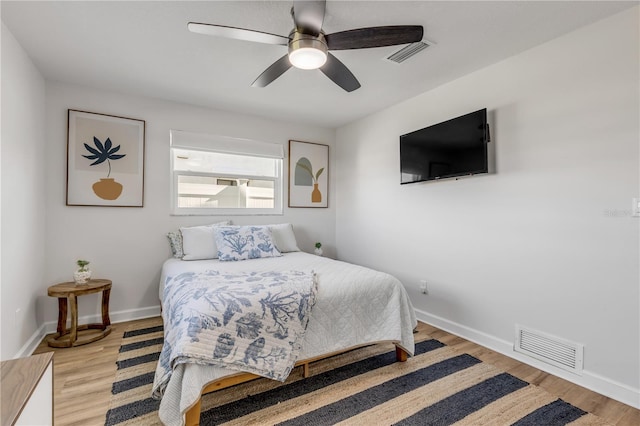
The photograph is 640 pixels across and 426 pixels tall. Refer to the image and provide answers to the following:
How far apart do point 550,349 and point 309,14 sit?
2720mm

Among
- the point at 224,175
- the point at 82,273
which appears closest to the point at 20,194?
the point at 82,273

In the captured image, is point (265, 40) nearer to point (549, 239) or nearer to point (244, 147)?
point (244, 147)

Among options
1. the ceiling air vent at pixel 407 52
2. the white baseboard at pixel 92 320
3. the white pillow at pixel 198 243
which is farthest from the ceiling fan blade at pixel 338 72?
the white baseboard at pixel 92 320

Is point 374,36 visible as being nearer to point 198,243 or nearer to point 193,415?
point 193,415

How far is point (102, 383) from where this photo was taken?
201 centimetres

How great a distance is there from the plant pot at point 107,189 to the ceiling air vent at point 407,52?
2.90 metres

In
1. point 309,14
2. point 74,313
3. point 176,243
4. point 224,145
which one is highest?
point 309,14

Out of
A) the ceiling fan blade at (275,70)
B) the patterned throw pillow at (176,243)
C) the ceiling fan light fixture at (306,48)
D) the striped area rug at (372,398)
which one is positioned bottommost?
the striped area rug at (372,398)

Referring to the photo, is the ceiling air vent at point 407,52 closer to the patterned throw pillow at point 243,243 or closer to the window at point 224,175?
the window at point 224,175

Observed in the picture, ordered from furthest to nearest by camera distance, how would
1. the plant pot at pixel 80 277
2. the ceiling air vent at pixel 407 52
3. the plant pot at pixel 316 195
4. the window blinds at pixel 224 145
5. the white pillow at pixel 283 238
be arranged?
the plant pot at pixel 316 195 → the white pillow at pixel 283 238 → the window blinds at pixel 224 145 → the plant pot at pixel 80 277 → the ceiling air vent at pixel 407 52

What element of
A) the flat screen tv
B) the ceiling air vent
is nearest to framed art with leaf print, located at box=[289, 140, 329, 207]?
the flat screen tv

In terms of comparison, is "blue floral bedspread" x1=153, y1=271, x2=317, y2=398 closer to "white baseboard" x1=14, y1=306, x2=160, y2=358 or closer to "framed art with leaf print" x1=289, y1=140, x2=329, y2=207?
"white baseboard" x1=14, y1=306, x2=160, y2=358

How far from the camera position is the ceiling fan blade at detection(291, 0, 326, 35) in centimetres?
156

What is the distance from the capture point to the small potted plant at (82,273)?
2730 mm
